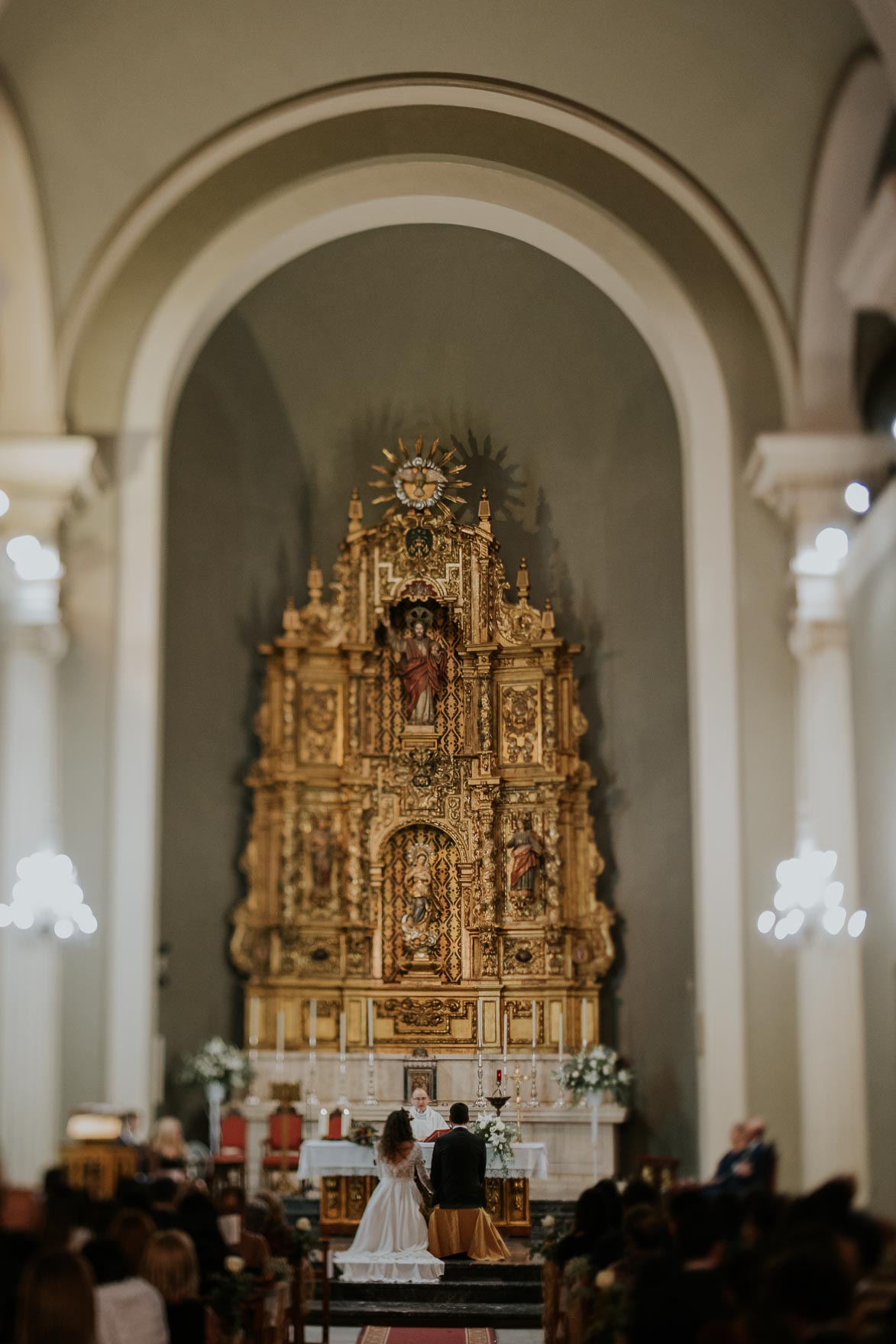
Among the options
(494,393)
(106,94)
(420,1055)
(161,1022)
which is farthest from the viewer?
(494,393)

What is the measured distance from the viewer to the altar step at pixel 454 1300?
10.7m

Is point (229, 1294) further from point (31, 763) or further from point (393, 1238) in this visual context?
point (31, 763)

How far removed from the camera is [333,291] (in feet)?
48.9

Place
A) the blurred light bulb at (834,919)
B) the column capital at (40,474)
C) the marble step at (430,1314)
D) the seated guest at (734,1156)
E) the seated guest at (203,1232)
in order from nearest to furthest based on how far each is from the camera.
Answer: the seated guest at (203,1232) → the seated guest at (734,1156) → the blurred light bulb at (834,919) → the marble step at (430,1314) → the column capital at (40,474)

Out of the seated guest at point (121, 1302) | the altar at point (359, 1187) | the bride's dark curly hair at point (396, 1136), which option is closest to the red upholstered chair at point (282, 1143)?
the altar at point (359, 1187)

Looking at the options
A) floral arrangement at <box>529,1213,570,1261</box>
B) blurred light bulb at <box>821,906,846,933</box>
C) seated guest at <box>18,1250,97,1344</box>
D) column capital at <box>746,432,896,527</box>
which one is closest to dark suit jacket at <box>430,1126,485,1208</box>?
floral arrangement at <box>529,1213,570,1261</box>

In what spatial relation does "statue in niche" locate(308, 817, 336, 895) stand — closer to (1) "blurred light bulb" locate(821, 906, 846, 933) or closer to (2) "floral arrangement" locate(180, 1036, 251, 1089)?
(2) "floral arrangement" locate(180, 1036, 251, 1089)

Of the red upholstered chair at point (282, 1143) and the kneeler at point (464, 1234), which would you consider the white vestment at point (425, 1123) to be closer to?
the red upholstered chair at point (282, 1143)

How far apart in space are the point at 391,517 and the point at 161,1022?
500 cm

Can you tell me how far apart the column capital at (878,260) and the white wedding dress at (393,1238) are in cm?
677

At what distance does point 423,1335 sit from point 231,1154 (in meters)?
2.44

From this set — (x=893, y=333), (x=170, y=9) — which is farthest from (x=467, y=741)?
(x=170, y=9)

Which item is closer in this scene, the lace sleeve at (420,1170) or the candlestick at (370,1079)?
the lace sleeve at (420,1170)

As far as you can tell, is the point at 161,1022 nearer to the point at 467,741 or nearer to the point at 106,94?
the point at 467,741
